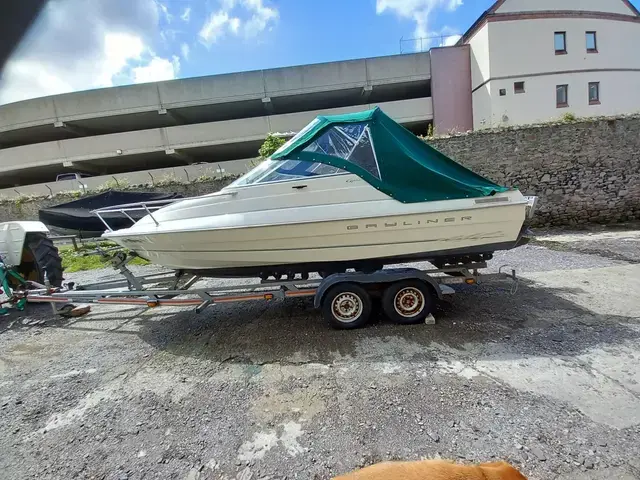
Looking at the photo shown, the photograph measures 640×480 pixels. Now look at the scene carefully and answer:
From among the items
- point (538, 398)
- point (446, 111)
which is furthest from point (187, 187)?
point (446, 111)

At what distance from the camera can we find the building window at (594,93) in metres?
19.0

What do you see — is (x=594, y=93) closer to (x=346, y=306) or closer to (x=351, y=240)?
(x=351, y=240)

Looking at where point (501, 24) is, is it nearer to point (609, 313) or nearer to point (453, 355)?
point (609, 313)

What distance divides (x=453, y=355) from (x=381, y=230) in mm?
1361

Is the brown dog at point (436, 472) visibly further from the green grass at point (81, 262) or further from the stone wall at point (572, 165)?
the stone wall at point (572, 165)

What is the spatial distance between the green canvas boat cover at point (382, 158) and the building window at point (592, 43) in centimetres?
2367

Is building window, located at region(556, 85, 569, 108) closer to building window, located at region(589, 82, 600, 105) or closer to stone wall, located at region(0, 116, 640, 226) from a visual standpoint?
building window, located at region(589, 82, 600, 105)

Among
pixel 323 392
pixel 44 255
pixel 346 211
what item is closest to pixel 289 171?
pixel 346 211

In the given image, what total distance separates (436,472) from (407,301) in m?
2.06

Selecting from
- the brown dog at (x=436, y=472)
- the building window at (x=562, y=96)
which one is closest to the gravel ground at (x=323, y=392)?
the brown dog at (x=436, y=472)

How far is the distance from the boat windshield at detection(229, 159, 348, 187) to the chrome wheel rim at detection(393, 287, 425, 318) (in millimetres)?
1479

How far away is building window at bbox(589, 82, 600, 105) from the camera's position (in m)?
19.0

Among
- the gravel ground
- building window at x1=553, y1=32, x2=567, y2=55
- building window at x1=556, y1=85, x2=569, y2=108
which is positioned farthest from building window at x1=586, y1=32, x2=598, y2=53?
the gravel ground

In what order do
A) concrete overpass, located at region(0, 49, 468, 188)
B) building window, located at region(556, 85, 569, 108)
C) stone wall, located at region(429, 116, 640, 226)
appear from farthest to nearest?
concrete overpass, located at region(0, 49, 468, 188), building window, located at region(556, 85, 569, 108), stone wall, located at region(429, 116, 640, 226)
